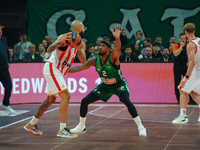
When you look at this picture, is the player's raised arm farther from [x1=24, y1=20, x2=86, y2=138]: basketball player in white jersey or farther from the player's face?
[x1=24, y1=20, x2=86, y2=138]: basketball player in white jersey

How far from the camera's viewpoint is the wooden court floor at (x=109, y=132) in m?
5.96

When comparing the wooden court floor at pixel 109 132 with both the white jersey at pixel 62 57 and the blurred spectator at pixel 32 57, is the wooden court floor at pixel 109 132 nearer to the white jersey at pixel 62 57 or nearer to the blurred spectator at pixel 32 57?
the white jersey at pixel 62 57

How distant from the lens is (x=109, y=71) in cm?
692

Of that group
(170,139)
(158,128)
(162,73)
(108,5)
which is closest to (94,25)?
(108,5)

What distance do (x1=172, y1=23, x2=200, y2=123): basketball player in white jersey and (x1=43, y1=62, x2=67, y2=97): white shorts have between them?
9.12 ft

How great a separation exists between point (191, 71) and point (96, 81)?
197 inches

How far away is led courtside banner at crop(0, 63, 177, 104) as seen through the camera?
12062 millimetres

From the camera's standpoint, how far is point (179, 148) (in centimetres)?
572

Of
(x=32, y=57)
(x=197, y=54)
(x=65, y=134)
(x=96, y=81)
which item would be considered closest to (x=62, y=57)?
(x=65, y=134)

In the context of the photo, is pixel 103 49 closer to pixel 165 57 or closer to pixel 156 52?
pixel 165 57

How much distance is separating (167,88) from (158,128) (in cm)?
461

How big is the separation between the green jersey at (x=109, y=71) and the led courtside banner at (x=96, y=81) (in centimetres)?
519

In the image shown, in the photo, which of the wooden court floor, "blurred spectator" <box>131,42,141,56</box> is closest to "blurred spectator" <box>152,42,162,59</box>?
"blurred spectator" <box>131,42,141,56</box>

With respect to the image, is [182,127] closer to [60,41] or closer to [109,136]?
[109,136]
